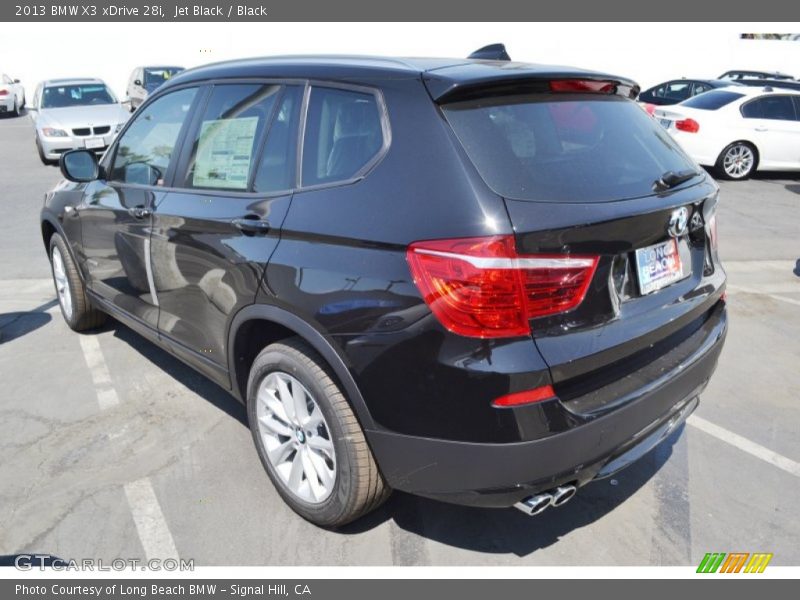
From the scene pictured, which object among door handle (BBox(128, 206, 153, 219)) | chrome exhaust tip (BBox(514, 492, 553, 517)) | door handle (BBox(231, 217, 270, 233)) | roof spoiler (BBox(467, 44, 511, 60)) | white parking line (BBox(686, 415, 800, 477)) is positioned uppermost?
roof spoiler (BBox(467, 44, 511, 60))

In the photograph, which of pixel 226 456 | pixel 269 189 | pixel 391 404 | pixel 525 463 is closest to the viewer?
pixel 525 463

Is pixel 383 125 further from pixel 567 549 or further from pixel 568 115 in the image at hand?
pixel 567 549

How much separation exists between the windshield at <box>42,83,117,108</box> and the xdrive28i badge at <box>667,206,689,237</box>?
1394 cm

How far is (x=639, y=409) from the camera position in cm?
228

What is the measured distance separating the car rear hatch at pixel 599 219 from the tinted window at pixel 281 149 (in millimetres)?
750

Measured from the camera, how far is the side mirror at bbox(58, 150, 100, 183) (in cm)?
406

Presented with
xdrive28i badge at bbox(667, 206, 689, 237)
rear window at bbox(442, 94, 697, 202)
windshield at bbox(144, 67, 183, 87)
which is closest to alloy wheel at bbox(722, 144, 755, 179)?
rear window at bbox(442, 94, 697, 202)

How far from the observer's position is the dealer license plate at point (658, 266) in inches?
90.6

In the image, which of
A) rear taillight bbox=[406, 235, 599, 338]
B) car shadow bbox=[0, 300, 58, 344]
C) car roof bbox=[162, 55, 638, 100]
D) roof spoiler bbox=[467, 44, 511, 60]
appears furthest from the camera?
car shadow bbox=[0, 300, 58, 344]

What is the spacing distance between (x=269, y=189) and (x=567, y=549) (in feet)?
6.46

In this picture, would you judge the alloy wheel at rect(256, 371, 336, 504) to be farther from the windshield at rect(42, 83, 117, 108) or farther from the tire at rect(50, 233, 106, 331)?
the windshield at rect(42, 83, 117, 108)

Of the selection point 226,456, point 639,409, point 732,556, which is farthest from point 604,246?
point 226,456

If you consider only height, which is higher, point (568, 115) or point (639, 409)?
point (568, 115)

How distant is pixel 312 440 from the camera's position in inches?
103
